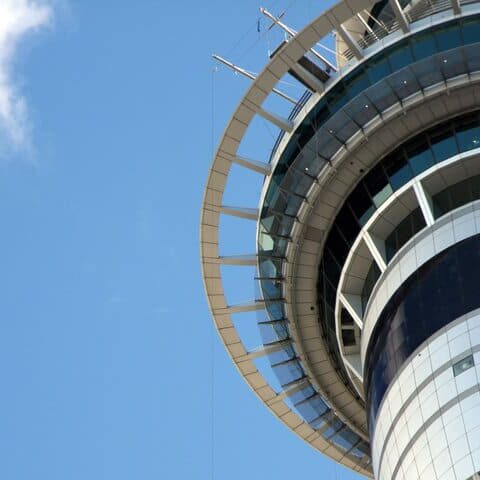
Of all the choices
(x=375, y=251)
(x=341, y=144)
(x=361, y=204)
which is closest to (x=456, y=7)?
(x=341, y=144)

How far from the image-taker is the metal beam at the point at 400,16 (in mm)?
46406

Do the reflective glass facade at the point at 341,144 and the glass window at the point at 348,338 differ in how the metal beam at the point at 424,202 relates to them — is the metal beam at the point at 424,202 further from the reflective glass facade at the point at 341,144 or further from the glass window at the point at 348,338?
the glass window at the point at 348,338

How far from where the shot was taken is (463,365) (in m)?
40.6

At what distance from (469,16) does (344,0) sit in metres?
4.84

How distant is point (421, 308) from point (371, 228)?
5.14 meters

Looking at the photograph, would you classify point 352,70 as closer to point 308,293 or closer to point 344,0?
point 344,0

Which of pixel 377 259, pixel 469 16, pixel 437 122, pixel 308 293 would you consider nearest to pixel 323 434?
pixel 308 293

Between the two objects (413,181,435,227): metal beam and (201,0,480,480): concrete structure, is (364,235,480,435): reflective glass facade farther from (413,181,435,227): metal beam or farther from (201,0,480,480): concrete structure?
(413,181,435,227): metal beam

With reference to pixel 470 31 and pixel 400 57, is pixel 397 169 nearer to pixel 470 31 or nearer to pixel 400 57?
pixel 400 57

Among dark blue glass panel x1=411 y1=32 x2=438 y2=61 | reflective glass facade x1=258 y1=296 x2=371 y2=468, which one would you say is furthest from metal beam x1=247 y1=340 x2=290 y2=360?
dark blue glass panel x1=411 y1=32 x2=438 y2=61

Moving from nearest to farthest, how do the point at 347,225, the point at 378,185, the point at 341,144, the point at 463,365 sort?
the point at 463,365, the point at 378,185, the point at 341,144, the point at 347,225

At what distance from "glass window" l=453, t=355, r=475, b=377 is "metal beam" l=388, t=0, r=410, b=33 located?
13.5 m

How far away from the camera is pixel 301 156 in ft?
161

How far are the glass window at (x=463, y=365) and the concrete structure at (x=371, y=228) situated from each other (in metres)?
0.11
